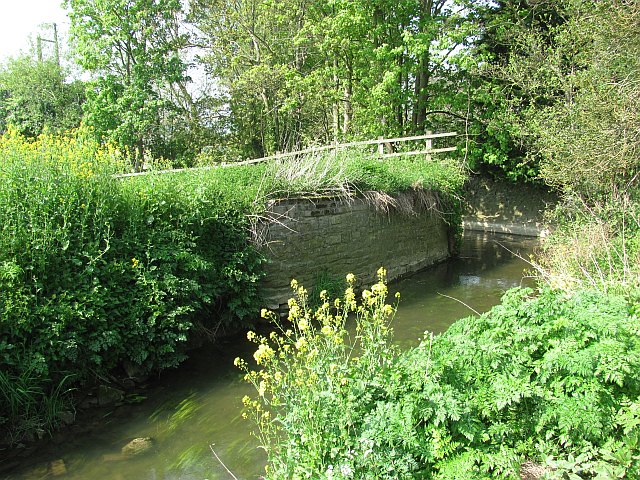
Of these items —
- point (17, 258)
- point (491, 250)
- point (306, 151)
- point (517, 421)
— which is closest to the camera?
point (517, 421)

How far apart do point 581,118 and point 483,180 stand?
40.5 ft

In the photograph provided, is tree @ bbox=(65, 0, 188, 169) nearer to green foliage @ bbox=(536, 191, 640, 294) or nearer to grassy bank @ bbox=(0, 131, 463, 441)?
grassy bank @ bbox=(0, 131, 463, 441)

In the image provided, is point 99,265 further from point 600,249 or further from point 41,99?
point 41,99

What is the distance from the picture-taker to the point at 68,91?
25406 mm

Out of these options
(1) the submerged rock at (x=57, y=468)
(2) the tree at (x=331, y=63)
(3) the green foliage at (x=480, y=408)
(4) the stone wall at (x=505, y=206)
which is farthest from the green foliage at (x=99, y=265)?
(4) the stone wall at (x=505, y=206)

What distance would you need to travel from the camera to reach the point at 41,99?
24.9 m

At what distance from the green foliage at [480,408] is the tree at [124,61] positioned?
1755 centimetres

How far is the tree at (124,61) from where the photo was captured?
61.7ft

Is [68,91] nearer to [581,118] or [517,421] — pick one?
[581,118]

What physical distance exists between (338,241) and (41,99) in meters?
22.2

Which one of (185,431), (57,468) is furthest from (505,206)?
(57,468)

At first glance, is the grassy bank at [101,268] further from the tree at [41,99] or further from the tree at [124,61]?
the tree at [41,99]

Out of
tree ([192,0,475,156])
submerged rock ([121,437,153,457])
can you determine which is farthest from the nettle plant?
tree ([192,0,475,156])

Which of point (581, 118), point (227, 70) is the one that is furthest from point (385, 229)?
point (227, 70)
